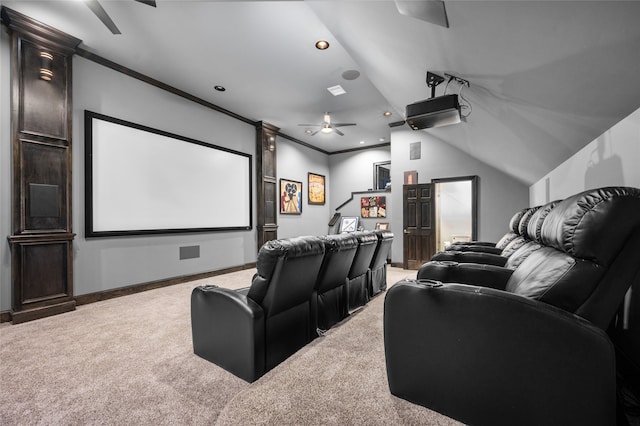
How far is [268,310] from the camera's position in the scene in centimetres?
194


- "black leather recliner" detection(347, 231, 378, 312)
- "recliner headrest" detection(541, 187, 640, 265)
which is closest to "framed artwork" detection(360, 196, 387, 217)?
"black leather recliner" detection(347, 231, 378, 312)

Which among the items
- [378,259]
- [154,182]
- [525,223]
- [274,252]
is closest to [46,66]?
[154,182]

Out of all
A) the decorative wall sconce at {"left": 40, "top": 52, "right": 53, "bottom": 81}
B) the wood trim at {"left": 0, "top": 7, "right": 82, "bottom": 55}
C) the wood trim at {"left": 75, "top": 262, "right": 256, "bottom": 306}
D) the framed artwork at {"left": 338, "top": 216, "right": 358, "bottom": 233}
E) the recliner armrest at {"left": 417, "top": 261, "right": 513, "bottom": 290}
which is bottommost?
the wood trim at {"left": 75, "top": 262, "right": 256, "bottom": 306}

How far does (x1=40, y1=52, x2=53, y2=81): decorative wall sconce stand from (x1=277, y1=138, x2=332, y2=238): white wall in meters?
4.54

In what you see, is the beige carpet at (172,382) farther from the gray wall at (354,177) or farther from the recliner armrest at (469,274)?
the gray wall at (354,177)

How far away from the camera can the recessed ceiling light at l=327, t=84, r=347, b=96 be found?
16.3 feet

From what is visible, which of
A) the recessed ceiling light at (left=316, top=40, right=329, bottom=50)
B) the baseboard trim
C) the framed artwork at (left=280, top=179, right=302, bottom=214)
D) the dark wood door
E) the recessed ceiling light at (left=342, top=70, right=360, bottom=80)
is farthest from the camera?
the framed artwork at (left=280, top=179, right=302, bottom=214)

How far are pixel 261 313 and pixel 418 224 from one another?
5.23 meters

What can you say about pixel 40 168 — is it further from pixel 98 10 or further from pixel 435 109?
pixel 435 109

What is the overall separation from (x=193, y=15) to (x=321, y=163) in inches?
237

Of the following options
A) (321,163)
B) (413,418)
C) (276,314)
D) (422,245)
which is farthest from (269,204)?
(413,418)

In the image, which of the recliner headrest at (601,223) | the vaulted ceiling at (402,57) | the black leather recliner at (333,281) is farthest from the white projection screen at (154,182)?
the recliner headrest at (601,223)

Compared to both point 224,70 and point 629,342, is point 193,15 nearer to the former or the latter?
point 224,70

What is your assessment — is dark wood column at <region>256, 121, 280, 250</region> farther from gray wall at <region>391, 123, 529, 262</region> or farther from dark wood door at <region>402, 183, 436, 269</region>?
dark wood door at <region>402, 183, 436, 269</region>
